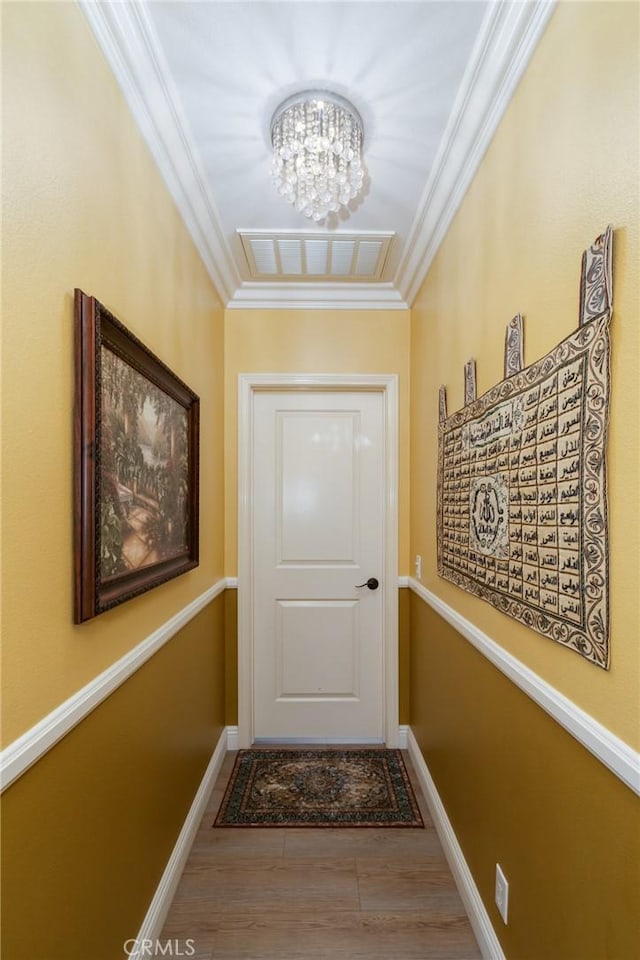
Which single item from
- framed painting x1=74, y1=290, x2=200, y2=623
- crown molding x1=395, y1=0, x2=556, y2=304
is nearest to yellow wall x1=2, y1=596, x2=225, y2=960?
framed painting x1=74, y1=290, x2=200, y2=623

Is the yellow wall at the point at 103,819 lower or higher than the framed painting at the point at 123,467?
lower

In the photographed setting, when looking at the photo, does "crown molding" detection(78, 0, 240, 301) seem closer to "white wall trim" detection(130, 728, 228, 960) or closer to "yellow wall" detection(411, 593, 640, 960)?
"yellow wall" detection(411, 593, 640, 960)

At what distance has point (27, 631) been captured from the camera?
86 cm

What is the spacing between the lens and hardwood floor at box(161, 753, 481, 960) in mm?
1494

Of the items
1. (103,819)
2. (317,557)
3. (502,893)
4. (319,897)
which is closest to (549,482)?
(502,893)

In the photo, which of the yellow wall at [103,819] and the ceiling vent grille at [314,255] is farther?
the ceiling vent grille at [314,255]

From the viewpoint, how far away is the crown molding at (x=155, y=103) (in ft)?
3.77

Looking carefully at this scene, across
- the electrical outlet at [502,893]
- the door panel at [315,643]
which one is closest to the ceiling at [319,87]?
the door panel at [315,643]

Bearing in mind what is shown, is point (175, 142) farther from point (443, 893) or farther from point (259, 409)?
point (443, 893)

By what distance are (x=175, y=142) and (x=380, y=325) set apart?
1.44 metres

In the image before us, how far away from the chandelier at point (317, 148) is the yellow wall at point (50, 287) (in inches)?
17.8

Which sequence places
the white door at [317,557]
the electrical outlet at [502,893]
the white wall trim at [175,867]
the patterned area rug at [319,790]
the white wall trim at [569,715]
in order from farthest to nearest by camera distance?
the white door at [317,557] → the patterned area rug at [319,790] → the white wall trim at [175,867] → the electrical outlet at [502,893] → the white wall trim at [569,715]

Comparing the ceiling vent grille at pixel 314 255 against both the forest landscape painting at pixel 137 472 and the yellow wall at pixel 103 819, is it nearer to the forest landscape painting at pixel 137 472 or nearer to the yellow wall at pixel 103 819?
the forest landscape painting at pixel 137 472

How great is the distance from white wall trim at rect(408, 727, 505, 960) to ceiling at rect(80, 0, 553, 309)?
2.40 m
